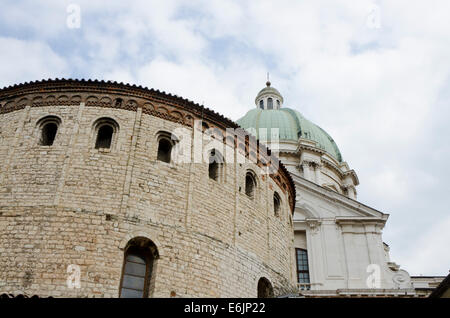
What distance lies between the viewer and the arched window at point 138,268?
42.3 ft

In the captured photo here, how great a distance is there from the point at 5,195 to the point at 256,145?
8291 mm

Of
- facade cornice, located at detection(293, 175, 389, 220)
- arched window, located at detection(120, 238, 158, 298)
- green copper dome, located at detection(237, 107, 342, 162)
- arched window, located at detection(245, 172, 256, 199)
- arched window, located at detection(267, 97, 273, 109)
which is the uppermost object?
arched window, located at detection(267, 97, 273, 109)

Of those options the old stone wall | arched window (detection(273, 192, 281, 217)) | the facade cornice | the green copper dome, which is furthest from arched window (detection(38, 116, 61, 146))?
the green copper dome

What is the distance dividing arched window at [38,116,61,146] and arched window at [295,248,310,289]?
1533 centimetres

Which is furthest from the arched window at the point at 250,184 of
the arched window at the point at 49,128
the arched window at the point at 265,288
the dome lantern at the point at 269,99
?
the dome lantern at the point at 269,99

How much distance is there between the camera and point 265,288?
16.0 metres

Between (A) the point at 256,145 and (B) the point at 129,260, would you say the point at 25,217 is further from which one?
(A) the point at 256,145

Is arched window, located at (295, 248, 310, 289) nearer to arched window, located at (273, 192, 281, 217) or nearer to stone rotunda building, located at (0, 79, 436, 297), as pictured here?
stone rotunda building, located at (0, 79, 436, 297)

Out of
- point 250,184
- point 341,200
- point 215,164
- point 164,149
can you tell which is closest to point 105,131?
point 164,149

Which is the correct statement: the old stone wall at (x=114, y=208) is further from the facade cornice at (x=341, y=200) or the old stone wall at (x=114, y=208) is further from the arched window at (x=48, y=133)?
the facade cornice at (x=341, y=200)

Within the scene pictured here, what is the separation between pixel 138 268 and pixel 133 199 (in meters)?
1.79

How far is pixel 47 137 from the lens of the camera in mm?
15102

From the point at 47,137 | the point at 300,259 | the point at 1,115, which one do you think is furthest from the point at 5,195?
the point at 300,259

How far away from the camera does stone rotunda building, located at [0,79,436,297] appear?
41.1 ft
